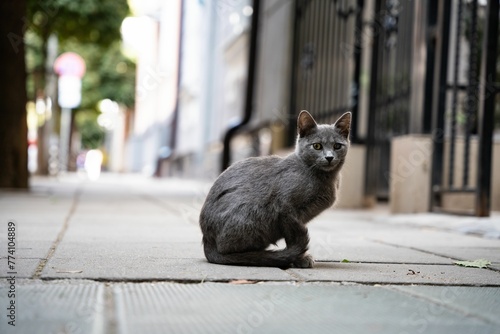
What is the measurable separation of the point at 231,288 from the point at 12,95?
9.52 meters

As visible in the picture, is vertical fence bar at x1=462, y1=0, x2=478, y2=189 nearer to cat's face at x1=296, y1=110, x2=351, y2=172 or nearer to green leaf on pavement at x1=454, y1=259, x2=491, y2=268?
green leaf on pavement at x1=454, y1=259, x2=491, y2=268

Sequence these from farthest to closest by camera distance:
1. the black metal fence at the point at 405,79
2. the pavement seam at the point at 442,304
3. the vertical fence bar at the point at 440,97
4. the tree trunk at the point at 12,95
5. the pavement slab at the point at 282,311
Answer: the tree trunk at the point at 12,95, the vertical fence bar at the point at 440,97, the black metal fence at the point at 405,79, the pavement seam at the point at 442,304, the pavement slab at the point at 282,311

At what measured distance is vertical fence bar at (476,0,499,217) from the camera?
260 inches

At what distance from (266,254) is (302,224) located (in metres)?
0.25

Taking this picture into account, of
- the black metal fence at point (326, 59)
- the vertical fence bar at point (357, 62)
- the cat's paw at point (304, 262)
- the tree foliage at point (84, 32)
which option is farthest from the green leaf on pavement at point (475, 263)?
the tree foliage at point (84, 32)

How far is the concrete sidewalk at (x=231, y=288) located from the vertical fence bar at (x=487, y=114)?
1.32 meters

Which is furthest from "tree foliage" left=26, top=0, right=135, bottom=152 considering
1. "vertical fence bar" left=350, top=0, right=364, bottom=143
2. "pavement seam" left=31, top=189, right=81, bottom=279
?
"pavement seam" left=31, top=189, right=81, bottom=279

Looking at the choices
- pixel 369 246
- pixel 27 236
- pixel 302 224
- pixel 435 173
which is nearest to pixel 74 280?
pixel 302 224

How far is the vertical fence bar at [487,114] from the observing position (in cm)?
661

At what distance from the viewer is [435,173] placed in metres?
7.66

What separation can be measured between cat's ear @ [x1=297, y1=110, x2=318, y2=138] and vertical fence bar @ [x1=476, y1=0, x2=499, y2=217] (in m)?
3.41

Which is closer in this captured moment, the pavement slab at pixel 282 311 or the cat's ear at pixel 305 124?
the pavement slab at pixel 282 311

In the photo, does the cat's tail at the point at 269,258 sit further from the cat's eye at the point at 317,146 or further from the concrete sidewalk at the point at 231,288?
the cat's eye at the point at 317,146

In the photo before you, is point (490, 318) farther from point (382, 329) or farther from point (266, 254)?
point (266, 254)
